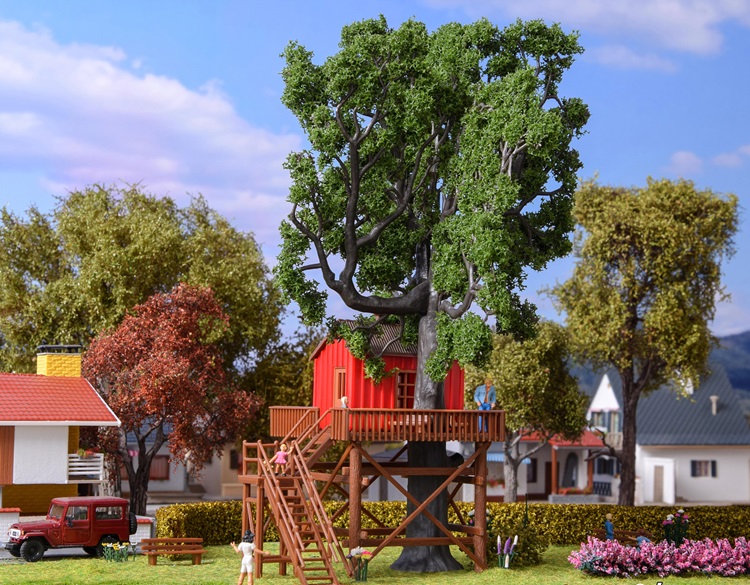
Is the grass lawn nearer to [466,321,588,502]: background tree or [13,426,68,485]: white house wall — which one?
[13,426,68,485]: white house wall

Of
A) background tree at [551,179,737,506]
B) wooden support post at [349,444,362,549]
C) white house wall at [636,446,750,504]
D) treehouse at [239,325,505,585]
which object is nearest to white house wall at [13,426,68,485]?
treehouse at [239,325,505,585]

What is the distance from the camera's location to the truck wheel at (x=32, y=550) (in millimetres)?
36125

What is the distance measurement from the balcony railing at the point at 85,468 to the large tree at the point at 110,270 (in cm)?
1000

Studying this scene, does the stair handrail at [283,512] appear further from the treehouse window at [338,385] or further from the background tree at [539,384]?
the background tree at [539,384]

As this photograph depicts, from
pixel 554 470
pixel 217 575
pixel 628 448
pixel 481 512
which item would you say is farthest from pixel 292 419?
pixel 554 470

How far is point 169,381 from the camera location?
144 ft

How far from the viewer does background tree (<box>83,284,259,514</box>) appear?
145ft

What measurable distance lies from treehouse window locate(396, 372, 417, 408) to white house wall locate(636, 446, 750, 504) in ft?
121

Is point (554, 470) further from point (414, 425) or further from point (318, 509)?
point (318, 509)

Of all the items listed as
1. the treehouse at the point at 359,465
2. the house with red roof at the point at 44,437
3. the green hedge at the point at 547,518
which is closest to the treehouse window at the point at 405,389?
the treehouse at the point at 359,465

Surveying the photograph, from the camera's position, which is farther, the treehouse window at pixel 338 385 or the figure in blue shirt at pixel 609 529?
the figure in blue shirt at pixel 609 529

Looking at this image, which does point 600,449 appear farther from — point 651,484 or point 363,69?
point 363,69

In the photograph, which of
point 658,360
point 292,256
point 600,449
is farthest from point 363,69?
point 600,449

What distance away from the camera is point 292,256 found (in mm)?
35406
